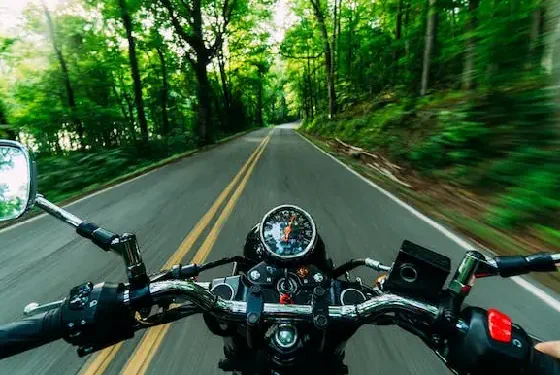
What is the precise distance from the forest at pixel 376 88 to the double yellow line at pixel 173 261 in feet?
14.3

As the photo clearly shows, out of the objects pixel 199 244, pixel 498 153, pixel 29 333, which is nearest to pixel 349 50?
pixel 498 153

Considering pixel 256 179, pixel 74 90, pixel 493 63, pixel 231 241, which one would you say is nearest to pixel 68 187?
pixel 256 179

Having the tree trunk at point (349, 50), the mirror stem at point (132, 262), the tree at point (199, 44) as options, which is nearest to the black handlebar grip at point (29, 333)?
the mirror stem at point (132, 262)

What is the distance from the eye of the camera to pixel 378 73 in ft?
91.3

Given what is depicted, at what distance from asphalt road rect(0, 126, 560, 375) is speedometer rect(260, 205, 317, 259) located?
1509 millimetres

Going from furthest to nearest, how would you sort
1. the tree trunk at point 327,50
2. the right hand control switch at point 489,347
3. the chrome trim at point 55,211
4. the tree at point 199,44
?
the tree trunk at point 327,50 < the tree at point 199,44 < the chrome trim at point 55,211 < the right hand control switch at point 489,347

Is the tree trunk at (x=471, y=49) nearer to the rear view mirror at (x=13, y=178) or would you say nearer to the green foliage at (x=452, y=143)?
the green foliage at (x=452, y=143)

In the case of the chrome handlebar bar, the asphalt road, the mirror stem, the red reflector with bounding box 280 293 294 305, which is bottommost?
the asphalt road

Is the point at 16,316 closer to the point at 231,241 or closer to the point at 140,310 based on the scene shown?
the point at 231,241

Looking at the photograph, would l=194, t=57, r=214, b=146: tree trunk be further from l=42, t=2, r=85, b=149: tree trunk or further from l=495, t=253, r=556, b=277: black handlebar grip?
l=495, t=253, r=556, b=277: black handlebar grip

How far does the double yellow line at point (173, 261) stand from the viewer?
107 inches

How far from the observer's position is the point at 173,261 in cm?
473

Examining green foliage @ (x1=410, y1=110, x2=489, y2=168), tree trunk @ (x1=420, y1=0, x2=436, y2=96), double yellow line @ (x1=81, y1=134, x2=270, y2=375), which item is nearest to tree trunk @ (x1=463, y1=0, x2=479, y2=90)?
tree trunk @ (x1=420, y1=0, x2=436, y2=96)

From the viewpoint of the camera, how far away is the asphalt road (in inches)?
111
